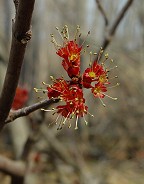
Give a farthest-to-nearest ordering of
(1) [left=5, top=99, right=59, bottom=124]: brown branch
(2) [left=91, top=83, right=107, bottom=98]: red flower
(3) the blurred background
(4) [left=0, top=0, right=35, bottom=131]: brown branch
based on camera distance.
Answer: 1. (3) the blurred background
2. (2) [left=91, top=83, right=107, bottom=98]: red flower
3. (1) [left=5, top=99, right=59, bottom=124]: brown branch
4. (4) [left=0, top=0, right=35, bottom=131]: brown branch

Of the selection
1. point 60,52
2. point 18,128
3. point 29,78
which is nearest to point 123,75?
point 29,78

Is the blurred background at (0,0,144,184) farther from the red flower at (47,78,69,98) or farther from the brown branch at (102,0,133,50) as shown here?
the red flower at (47,78,69,98)

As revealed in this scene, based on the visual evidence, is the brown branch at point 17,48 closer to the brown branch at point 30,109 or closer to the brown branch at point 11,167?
the brown branch at point 30,109

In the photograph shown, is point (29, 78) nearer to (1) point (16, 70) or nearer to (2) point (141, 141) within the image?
(2) point (141, 141)

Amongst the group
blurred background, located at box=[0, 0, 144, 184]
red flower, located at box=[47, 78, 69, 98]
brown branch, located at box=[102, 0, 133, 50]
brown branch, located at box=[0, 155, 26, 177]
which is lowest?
red flower, located at box=[47, 78, 69, 98]

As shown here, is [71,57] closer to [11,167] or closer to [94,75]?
[94,75]

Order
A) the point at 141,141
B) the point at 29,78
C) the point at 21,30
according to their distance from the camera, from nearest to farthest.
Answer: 1. the point at 21,30
2. the point at 29,78
3. the point at 141,141

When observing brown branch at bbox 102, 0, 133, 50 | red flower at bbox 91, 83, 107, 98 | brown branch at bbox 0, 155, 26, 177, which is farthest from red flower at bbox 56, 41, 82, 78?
brown branch at bbox 0, 155, 26, 177
